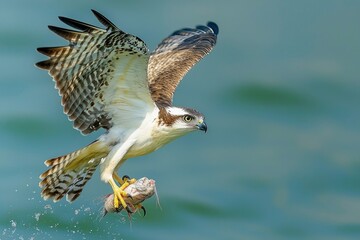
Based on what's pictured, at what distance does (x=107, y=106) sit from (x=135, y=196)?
3.62 feet

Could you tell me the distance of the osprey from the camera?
10828 millimetres

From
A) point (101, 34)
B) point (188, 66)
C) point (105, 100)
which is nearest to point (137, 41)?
point (101, 34)

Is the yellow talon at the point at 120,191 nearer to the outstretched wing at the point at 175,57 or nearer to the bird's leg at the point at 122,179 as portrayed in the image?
the bird's leg at the point at 122,179

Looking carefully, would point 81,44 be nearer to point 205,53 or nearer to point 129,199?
point 129,199

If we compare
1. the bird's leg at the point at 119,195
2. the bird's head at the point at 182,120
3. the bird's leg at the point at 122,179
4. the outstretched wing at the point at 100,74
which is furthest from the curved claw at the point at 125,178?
the bird's head at the point at 182,120

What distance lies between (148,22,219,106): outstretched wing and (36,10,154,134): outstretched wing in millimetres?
569

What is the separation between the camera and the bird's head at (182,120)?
1162 centimetres

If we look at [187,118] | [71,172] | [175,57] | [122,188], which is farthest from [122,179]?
[175,57]

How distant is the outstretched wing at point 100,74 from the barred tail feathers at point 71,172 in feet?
0.78

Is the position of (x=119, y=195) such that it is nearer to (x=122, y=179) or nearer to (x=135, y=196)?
(x=135, y=196)

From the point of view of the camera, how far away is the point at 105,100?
38.2ft

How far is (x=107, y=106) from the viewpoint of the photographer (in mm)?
11750

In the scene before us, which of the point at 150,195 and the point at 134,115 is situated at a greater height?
the point at 134,115

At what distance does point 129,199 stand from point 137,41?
157cm
